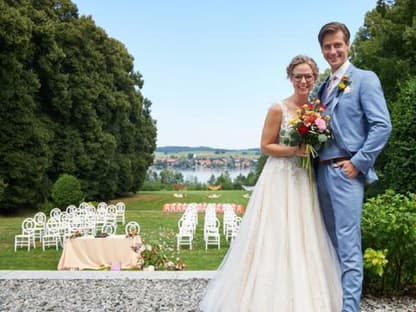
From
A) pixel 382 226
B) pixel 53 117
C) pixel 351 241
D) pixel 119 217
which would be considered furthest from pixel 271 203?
pixel 53 117

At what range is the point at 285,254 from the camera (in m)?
3.40

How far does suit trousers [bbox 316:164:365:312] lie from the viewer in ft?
10.0

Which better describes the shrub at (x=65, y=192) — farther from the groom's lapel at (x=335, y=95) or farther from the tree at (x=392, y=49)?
the groom's lapel at (x=335, y=95)

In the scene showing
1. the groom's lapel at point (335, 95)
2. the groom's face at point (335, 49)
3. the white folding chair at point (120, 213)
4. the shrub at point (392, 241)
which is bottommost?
the white folding chair at point (120, 213)

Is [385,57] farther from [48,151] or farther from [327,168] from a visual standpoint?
[327,168]

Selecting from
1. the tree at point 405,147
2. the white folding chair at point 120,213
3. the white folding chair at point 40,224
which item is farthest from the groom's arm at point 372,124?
the white folding chair at point 120,213

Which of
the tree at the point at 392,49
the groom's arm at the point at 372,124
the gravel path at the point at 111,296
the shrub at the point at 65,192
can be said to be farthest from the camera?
the shrub at the point at 65,192

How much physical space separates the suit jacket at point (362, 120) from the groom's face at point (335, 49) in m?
0.12

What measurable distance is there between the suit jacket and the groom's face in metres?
0.12

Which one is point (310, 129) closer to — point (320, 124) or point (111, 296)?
point (320, 124)

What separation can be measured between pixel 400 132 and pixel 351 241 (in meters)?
8.75

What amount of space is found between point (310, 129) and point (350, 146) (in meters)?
0.29

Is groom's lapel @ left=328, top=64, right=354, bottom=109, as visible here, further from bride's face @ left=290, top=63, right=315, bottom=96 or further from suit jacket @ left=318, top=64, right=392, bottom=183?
bride's face @ left=290, top=63, right=315, bottom=96

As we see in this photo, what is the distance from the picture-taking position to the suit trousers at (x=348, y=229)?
3061 mm
